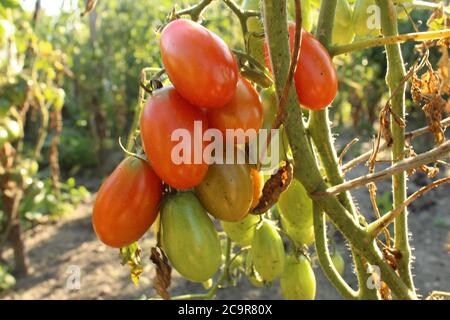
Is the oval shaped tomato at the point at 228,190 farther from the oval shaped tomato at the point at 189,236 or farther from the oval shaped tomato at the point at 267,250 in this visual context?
the oval shaped tomato at the point at 267,250

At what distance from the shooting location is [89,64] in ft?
16.6

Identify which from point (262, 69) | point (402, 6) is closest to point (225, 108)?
point (262, 69)

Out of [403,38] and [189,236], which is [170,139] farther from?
[403,38]

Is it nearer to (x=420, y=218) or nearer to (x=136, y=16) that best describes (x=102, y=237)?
(x=420, y=218)

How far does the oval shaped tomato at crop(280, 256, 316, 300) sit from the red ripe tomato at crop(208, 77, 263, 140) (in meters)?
0.46

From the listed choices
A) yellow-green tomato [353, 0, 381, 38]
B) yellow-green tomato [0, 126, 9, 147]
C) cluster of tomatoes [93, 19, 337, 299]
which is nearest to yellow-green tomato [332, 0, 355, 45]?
yellow-green tomato [353, 0, 381, 38]

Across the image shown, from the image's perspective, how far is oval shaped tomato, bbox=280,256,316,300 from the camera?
1028 millimetres

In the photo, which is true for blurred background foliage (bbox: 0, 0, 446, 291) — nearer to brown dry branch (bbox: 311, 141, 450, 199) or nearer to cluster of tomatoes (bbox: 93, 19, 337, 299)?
cluster of tomatoes (bbox: 93, 19, 337, 299)

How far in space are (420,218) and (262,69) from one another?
3049 mm

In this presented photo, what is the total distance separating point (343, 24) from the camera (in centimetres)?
85

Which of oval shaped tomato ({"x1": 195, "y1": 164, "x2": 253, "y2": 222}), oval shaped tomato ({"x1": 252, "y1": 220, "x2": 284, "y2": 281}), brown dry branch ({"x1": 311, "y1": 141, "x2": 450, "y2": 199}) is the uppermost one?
brown dry branch ({"x1": 311, "y1": 141, "x2": 450, "y2": 199})

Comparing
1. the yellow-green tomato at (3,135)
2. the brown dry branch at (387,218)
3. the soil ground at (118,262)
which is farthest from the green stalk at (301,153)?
the yellow-green tomato at (3,135)
